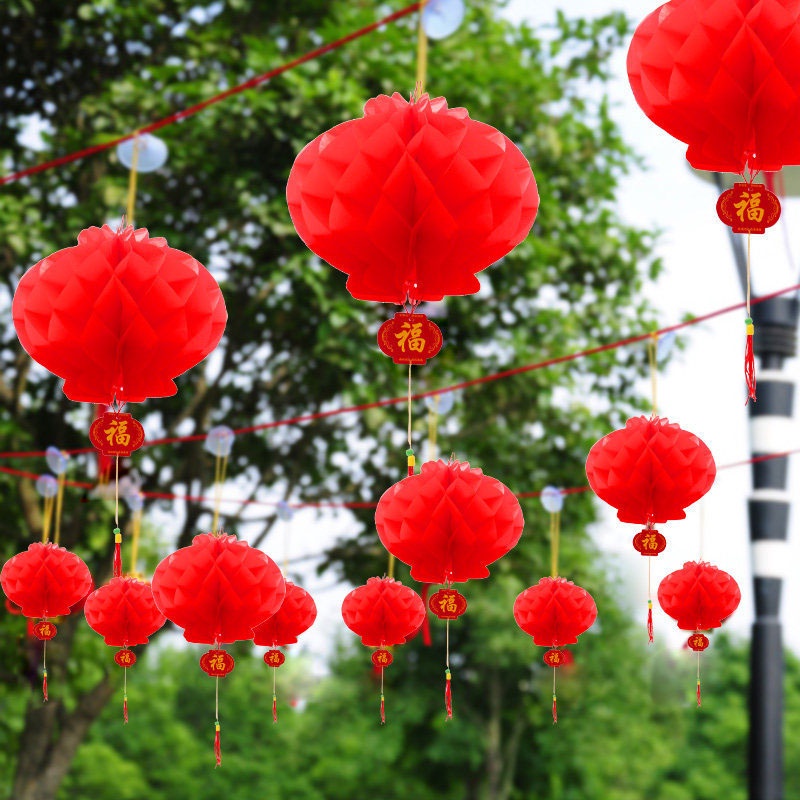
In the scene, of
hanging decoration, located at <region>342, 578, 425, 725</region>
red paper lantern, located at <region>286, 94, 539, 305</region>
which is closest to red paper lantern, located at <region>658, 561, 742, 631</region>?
hanging decoration, located at <region>342, 578, 425, 725</region>

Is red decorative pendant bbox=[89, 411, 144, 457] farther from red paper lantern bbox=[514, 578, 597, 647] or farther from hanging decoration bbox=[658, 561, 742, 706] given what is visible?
hanging decoration bbox=[658, 561, 742, 706]

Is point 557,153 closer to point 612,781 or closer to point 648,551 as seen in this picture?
point 648,551

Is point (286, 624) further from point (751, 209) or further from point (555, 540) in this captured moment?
point (751, 209)

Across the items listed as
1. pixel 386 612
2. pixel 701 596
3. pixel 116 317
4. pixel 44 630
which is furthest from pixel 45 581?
pixel 701 596

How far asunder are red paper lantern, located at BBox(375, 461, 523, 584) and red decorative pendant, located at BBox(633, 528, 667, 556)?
1.45 feet

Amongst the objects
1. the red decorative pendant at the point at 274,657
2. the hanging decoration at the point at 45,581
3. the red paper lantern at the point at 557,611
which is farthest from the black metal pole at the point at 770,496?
the hanging decoration at the point at 45,581

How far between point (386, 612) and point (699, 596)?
48.9 inches

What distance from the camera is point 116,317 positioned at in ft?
8.86

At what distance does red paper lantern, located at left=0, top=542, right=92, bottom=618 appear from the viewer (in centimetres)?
494

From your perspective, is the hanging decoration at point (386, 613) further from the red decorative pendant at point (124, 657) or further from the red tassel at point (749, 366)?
the red tassel at point (749, 366)

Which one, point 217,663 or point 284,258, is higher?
point 284,258

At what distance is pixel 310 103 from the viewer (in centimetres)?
730

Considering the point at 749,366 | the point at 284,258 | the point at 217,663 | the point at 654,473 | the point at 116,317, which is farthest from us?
A: the point at 284,258

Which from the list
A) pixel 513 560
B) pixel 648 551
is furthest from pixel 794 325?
pixel 513 560
